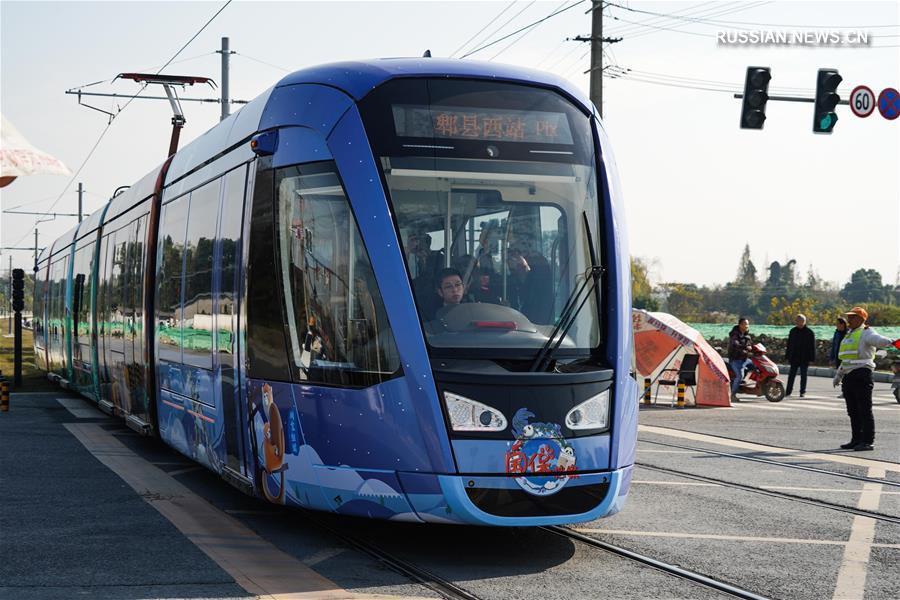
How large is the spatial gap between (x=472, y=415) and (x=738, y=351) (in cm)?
1775

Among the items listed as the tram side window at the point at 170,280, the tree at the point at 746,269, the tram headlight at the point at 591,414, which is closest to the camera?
the tram headlight at the point at 591,414

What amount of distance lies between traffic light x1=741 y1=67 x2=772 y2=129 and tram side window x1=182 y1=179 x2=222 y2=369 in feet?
39.6

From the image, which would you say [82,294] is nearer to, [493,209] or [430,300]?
[493,209]

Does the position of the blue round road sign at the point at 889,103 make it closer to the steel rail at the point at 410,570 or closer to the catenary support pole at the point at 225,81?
the catenary support pole at the point at 225,81

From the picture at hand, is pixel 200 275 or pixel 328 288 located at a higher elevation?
pixel 200 275

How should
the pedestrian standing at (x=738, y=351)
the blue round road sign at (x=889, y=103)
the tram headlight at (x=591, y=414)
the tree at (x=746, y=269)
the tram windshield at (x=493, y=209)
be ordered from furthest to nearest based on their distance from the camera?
the tree at (x=746, y=269), the pedestrian standing at (x=738, y=351), the blue round road sign at (x=889, y=103), the tram windshield at (x=493, y=209), the tram headlight at (x=591, y=414)

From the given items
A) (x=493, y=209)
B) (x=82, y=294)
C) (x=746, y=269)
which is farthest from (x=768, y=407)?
(x=746, y=269)

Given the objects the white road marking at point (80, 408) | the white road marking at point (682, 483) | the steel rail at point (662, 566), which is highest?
the steel rail at point (662, 566)

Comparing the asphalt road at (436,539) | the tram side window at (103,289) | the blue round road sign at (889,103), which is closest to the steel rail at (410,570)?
the asphalt road at (436,539)

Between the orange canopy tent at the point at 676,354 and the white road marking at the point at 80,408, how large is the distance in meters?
9.77

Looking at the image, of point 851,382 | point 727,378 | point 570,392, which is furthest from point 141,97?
point 570,392

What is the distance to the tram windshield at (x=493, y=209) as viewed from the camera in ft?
25.6

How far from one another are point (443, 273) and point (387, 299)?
0.46 meters

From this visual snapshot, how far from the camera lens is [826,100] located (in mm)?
20891
